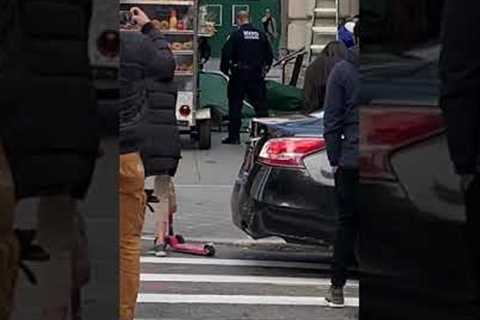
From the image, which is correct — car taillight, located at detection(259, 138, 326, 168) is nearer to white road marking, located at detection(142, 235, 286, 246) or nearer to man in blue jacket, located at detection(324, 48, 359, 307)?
man in blue jacket, located at detection(324, 48, 359, 307)

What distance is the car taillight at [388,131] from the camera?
2.62 meters

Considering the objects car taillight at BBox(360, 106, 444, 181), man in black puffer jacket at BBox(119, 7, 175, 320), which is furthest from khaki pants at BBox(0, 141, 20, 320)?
man in black puffer jacket at BBox(119, 7, 175, 320)

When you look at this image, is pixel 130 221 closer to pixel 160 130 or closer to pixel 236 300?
pixel 160 130

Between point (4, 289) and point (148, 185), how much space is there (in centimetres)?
765

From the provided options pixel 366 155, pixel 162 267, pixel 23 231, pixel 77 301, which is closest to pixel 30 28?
pixel 23 231

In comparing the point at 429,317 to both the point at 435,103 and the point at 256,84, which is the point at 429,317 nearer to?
the point at 435,103

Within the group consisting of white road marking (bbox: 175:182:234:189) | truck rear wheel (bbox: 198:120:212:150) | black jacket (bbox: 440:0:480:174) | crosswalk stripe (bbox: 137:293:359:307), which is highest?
black jacket (bbox: 440:0:480:174)

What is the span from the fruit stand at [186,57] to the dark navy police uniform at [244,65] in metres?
0.75

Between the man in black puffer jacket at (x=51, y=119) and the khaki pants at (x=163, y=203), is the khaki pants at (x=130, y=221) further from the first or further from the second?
the man in black puffer jacket at (x=51, y=119)

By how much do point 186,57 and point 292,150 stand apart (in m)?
8.63

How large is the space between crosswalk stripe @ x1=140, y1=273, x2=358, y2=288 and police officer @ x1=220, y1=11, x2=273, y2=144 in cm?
884

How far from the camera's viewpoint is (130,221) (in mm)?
6199

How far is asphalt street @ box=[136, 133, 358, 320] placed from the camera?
818 cm

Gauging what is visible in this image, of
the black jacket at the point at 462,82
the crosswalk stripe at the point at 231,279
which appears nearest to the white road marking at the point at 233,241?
the crosswalk stripe at the point at 231,279
